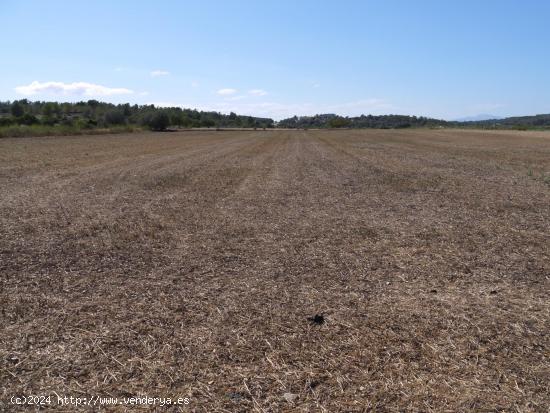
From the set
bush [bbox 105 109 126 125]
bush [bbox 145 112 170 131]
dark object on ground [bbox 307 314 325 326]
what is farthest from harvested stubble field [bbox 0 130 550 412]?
bush [bbox 105 109 126 125]

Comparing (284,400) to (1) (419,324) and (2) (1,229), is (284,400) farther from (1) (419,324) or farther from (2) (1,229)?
(2) (1,229)

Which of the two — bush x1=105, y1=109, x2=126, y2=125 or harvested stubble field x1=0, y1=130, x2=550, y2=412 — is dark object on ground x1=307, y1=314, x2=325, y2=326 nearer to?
harvested stubble field x1=0, y1=130, x2=550, y2=412

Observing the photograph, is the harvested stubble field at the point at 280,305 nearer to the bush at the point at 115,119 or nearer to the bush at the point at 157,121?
the bush at the point at 157,121

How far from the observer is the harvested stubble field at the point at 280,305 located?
3.87 m

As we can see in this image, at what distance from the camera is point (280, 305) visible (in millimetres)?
5477

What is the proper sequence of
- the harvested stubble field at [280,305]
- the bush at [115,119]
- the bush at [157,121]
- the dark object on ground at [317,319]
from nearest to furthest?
the harvested stubble field at [280,305]
the dark object on ground at [317,319]
the bush at [157,121]
the bush at [115,119]

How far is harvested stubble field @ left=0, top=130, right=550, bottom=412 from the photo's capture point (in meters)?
3.87

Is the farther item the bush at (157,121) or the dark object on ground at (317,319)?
the bush at (157,121)

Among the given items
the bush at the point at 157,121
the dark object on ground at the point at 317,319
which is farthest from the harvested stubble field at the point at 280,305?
the bush at the point at 157,121

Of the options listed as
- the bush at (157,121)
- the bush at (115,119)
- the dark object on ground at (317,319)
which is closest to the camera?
the dark object on ground at (317,319)

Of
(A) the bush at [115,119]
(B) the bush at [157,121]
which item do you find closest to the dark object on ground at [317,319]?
(B) the bush at [157,121]

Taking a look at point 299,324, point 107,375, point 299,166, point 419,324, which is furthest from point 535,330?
point 299,166

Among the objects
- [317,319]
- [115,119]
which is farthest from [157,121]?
[317,319]

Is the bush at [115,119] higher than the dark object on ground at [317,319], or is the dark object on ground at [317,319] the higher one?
the bush at [115,119]
